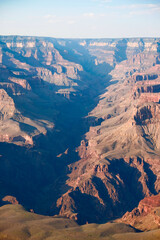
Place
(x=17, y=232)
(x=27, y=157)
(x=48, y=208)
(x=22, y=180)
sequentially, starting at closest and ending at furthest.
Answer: (x=17, y=232), (x=48, y=208), (x=22, y=180), (x=27, y=157)

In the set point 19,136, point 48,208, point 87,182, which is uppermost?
point 19,136

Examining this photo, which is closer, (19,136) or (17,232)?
(17,232)

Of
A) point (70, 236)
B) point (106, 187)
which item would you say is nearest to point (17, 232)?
point (70, 236)

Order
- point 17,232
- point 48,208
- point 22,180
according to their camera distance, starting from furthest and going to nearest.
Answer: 1. point 22,180
2. point 48,208
3. point 17,232

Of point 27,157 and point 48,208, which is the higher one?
point 27,157

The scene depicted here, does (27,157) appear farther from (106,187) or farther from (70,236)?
(70,236)

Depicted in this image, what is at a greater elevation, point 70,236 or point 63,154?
point 63,154

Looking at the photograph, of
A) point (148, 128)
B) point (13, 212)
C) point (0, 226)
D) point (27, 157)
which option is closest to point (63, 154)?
point (27, 157)

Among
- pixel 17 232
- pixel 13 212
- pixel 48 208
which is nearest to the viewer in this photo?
pixel 17 232

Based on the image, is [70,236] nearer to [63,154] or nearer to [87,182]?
[87,182]
